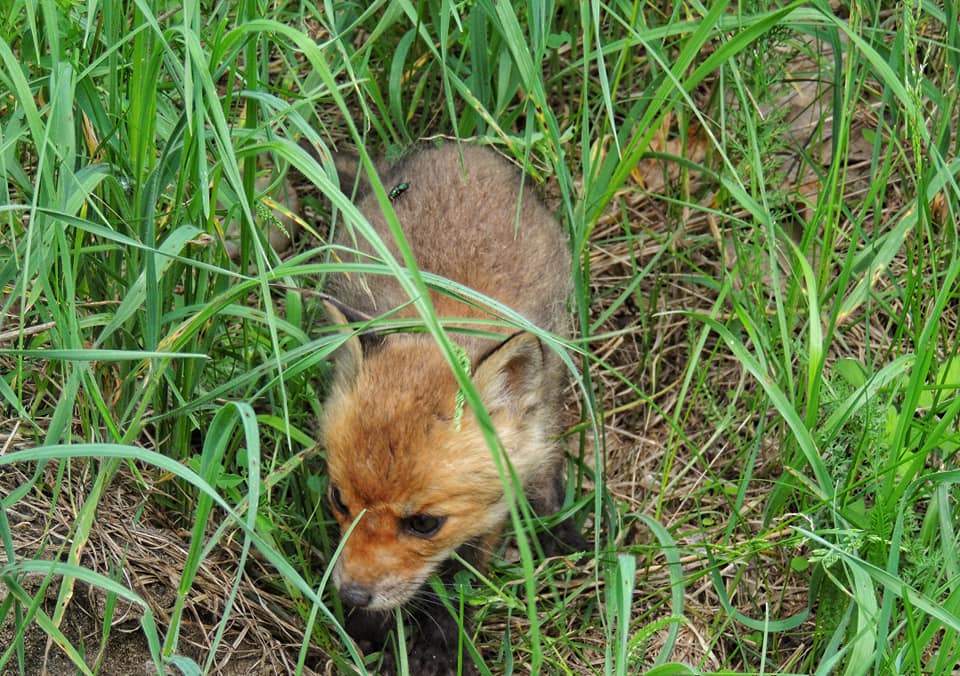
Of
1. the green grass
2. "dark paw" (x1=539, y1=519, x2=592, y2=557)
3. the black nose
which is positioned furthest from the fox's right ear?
"dark paw" (x1=539, y1=519, x2=592, y2=557)

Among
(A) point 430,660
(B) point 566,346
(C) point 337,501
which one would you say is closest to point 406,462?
(C) point 337,501

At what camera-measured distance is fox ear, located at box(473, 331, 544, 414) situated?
328cm

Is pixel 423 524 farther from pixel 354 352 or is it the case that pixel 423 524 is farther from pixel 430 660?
pixel 430 660

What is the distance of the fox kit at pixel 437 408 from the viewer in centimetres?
328

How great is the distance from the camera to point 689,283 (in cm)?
495

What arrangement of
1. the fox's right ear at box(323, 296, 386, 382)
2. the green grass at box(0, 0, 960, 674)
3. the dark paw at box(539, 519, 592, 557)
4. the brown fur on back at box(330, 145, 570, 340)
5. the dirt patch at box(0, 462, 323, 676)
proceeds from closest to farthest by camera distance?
the green grass at box(0, 0, 960, 674) < the dirt patch at box(0, 462, 323, 676) < the fox's right ear at box(323, 296, 386, 382) < the brown fur on back at box(330, 145, 570, 340) < the dark paw at box(539, 519, 592, 557)

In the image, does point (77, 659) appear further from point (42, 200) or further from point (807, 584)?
point (807, 584)

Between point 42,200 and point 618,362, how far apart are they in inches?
103

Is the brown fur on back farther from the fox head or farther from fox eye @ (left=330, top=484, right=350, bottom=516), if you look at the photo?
fox eye @ (left=330, top=484, right=350, bottom=516)

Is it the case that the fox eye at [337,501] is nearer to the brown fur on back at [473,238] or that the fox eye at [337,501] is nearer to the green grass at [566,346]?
the green grass at [566,346]

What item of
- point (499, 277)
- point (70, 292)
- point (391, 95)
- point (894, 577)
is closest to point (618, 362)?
point (499, 277)

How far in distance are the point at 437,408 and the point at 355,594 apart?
0.57 meters

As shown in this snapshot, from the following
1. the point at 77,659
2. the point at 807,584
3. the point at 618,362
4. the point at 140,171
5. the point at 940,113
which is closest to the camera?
the point at 77,659

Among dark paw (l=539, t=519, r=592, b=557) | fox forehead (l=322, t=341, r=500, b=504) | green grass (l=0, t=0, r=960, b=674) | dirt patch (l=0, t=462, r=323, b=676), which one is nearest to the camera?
green grass (l=0, t=0, r=960, b=674)
